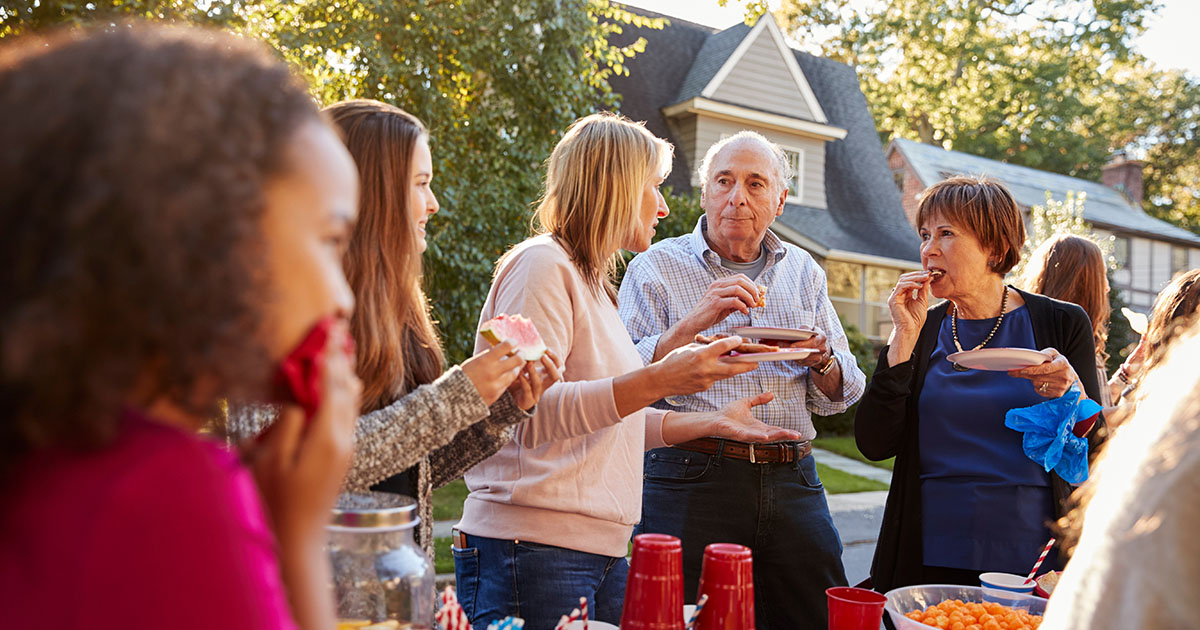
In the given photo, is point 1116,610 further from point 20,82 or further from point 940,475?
point 940,475

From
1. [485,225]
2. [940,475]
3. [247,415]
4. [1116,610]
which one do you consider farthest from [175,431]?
[485,225]

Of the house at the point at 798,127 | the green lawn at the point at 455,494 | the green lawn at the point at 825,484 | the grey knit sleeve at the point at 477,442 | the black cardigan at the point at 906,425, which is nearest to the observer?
the grey knit sleeve at the point at 477,442

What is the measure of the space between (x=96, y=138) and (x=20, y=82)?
101 millimetres

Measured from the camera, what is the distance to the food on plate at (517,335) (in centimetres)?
200

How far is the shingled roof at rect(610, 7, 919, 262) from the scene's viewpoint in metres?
18.7

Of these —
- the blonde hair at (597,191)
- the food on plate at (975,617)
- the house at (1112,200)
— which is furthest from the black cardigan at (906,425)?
the house at (1112,200)

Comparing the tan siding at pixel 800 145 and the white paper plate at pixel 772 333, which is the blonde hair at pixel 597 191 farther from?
the tan siding at pixel 800 145

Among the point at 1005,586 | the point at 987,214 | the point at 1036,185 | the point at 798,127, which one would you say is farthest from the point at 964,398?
the point at 1036,185

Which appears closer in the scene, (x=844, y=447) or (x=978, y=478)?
(x=978, y=478)

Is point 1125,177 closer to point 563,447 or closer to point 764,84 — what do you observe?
point 764,84

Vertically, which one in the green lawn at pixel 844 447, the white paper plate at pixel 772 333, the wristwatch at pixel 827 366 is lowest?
the green lawn at pixel 844 447

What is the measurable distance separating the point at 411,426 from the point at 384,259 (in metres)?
0.42

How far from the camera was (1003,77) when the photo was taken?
108ft

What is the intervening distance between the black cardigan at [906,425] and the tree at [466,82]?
4.84 metres
